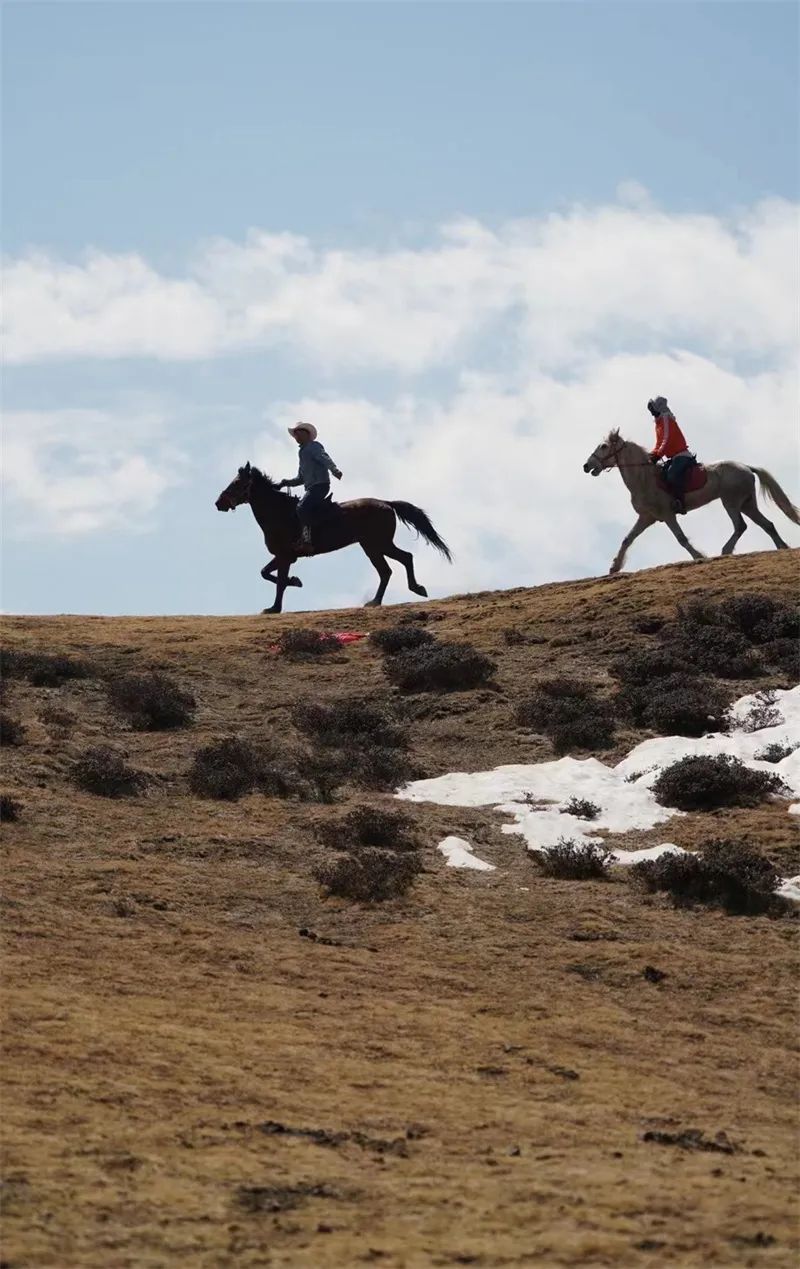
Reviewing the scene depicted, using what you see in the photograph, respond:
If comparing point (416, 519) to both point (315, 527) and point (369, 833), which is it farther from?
point (369, 833)

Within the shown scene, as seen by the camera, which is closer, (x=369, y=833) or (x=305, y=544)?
(x=369, y=833)

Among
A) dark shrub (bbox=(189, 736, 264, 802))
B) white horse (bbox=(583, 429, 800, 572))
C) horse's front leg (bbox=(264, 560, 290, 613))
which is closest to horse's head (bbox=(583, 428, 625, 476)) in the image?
white horse (bbox=(583, 429, 800, 572))

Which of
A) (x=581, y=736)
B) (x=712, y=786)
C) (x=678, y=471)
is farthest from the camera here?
(x=678, y=471)

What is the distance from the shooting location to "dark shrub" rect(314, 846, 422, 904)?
1488cm

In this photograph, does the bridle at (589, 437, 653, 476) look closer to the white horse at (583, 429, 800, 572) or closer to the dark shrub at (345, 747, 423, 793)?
the white horse at (583, 429, 800, 572)

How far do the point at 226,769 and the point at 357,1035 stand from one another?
7.97 meters

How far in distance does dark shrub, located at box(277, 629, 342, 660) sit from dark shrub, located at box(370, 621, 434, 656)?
652 millimetres

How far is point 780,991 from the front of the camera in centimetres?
1266

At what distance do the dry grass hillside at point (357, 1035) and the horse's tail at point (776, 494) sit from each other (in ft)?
23.1

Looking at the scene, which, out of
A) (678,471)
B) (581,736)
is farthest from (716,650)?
(678,471)

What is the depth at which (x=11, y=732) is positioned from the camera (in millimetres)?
19344

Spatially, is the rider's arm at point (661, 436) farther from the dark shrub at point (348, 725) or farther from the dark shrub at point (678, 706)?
the dark shrub at point (348, 725)

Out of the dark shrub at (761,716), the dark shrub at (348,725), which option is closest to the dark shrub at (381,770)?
the dark shrub at (348,725)

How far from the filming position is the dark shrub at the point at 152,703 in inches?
832
